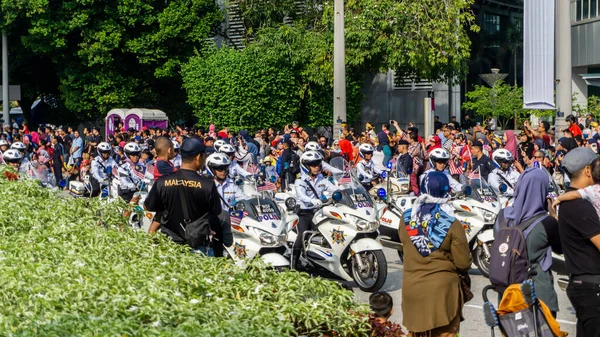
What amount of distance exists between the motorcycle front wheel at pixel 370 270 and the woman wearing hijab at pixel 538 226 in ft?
14.2

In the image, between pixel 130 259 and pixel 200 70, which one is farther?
pixel 200 70

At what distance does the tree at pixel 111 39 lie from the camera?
38875 millimetres

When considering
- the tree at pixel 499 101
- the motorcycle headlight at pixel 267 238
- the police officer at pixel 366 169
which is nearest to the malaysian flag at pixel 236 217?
the motorcycle headlight at pixel 267 238

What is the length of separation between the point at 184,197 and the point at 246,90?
26245 millimetres

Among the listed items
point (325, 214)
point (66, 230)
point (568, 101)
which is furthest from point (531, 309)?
point (568, 101)

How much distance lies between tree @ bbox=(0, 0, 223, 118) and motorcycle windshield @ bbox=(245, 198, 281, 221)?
27.5 m

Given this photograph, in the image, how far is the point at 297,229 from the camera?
40.7 ft

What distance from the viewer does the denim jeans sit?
639 centimetres

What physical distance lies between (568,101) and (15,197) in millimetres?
13944

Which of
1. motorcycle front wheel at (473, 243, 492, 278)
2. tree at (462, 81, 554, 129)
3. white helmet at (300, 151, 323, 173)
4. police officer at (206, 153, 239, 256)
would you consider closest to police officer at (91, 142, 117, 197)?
white helmet at (300, 151, 323, 173)

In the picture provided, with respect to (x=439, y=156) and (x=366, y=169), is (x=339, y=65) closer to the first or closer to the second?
(x=366, y=169)

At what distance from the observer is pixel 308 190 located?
12492 millimetres

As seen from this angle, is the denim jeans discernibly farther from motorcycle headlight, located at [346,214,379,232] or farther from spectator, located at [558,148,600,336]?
motorcycle headlight, located at [346,214,379,232]

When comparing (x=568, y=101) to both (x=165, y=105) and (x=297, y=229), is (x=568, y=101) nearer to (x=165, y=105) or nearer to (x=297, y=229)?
(x=297, y=229)
